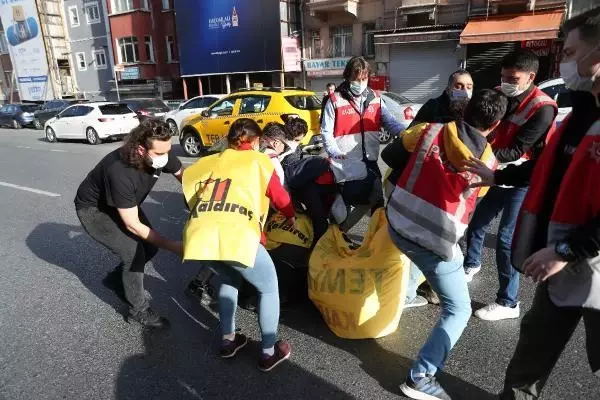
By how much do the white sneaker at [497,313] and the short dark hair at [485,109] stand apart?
5.27 feet

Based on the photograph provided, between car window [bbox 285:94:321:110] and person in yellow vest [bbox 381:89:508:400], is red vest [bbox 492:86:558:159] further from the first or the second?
car window [bbox 285:94:321:110]

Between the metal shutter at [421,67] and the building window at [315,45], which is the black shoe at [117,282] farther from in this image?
the building window at [315,45]

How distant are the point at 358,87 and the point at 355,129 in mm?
353

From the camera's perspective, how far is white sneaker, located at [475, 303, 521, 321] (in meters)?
3.03

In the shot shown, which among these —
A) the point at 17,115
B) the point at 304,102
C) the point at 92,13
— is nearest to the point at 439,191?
the point at 304,102

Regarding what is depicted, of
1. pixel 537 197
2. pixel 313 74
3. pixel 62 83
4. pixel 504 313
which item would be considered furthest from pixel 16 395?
pixel 62 83

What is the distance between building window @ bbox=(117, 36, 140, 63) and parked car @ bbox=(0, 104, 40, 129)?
287 inches

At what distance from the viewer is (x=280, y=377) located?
2.56 metres

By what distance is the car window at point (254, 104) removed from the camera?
9836 mm

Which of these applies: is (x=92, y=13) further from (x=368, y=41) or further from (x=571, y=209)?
(x=571, y=209)

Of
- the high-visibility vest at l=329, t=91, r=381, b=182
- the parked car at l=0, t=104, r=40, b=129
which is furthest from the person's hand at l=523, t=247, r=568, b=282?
the parked car at l=0, t=104, r=40, b=129

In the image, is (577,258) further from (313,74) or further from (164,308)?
(313,74)

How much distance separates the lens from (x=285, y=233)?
3312 millimetres

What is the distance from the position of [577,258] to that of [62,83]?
36.7m
